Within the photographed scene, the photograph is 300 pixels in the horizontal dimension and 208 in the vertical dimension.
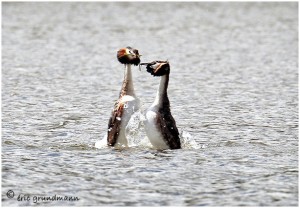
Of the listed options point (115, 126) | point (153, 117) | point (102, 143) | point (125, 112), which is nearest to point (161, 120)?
point (153, 117)

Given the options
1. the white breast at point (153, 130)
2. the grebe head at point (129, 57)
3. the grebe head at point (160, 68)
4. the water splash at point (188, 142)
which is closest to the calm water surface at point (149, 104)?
the water splash at point (188, 142)

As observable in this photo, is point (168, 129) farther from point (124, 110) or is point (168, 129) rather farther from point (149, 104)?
point (149, 104)

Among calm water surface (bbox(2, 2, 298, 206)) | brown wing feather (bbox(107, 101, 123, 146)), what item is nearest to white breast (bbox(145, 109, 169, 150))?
calm water surface (bbox(2, 2, 298, 206))

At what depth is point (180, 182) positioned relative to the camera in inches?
503

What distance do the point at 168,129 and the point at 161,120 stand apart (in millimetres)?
246

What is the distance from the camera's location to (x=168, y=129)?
15000mm

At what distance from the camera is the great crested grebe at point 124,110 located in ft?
49.4

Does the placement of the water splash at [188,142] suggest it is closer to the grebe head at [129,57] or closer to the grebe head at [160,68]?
the grebe head at [160,68]

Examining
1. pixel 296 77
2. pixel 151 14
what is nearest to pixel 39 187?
pixel 296 77

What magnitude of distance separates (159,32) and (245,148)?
877 inches

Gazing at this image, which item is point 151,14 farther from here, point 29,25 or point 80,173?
point 80,173

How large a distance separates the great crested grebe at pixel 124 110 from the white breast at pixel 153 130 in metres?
0.32

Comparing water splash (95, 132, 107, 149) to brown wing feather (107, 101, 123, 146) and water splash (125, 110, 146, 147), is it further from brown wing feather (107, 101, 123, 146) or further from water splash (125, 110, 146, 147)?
water splash (125, 110, 146, 147)

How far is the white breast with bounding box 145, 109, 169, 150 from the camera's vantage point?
48.6 ft
